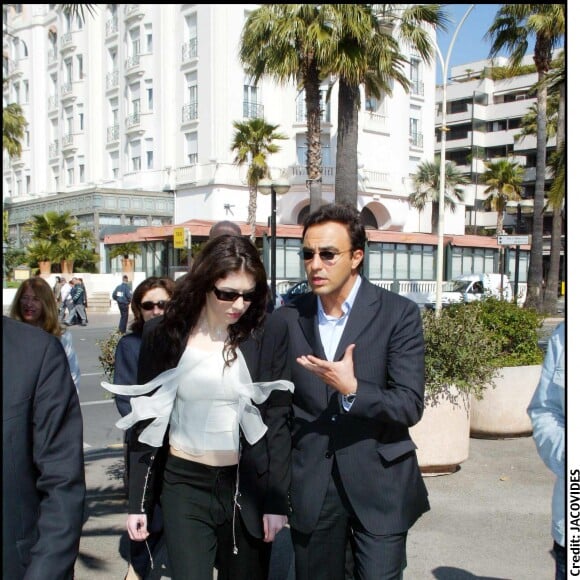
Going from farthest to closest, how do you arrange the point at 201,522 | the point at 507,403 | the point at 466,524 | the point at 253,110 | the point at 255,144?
the point at 253,110 < the point at 255,144 < the point at 507,403 < the point at 466,524 < the point at 201,522

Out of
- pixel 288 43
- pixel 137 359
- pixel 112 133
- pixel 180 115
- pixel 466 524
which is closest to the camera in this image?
pixel 137 359

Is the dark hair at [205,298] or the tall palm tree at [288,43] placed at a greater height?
the tall palm tree at [288,43]

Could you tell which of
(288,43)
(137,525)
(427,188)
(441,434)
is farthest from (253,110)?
(137,525)

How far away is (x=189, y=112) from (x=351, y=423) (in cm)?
3890

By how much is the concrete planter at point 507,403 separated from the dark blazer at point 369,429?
4475 mm

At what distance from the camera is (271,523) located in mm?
2734

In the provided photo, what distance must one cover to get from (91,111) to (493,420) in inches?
1712

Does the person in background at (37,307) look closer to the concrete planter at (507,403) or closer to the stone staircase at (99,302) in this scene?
the concrete planter at (507,403)

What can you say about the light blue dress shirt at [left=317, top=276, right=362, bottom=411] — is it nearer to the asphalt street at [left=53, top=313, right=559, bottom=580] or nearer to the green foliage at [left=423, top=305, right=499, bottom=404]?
the asphalt street at [left=53, top=313, right=559, bottom=580]

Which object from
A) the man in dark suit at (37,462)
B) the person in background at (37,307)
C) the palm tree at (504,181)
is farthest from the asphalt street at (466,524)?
the palm tree at (504,181)

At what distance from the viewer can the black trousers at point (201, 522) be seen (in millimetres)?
2707

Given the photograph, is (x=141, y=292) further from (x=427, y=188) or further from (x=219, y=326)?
(x=427, y=188)

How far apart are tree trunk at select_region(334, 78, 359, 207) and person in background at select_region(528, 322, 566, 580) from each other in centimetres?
1556

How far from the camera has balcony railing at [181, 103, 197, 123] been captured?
39.4 meters
